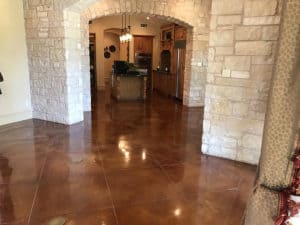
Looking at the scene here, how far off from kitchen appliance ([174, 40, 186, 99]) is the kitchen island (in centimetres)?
115

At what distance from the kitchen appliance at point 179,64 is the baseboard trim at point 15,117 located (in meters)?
4.49

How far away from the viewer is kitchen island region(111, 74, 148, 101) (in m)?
7.80

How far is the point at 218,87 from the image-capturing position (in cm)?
325

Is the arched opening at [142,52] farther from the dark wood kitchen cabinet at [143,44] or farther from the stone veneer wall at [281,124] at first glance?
the stone veneer wall at [281,124]

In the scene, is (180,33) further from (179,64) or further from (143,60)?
(143,60)

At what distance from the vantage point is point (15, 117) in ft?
16.1

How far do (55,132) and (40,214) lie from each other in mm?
2449

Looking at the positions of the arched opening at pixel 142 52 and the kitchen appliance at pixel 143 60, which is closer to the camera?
the arched opening at pixel 142 52

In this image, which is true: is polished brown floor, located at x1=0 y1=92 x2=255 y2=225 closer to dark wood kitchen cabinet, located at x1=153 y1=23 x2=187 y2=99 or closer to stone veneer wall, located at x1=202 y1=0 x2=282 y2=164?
stone veneer wall, located at x1=202 y1=0 x2=282 y2=164

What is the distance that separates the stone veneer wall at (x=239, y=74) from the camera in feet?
9.34

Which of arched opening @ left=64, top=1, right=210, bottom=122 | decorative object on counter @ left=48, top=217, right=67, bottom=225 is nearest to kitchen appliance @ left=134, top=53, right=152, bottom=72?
arched opening @ left=64, top=1, right=210, bottom=122

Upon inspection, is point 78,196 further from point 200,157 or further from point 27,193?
point 200,157

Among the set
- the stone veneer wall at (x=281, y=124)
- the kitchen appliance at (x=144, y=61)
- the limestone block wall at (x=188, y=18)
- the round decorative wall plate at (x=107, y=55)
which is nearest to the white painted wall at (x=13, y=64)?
the limestone block wall at (x=188, y=18)

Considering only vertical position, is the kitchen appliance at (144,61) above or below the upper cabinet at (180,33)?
below
